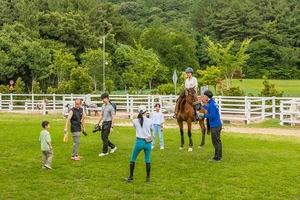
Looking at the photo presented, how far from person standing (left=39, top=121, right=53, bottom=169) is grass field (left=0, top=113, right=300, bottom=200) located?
21 centimetres

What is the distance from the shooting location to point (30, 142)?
1330 cm

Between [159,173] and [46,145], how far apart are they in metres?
2.76

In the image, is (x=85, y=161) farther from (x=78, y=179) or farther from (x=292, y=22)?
(x=292, y=22)

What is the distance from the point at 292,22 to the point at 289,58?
7.58 metres

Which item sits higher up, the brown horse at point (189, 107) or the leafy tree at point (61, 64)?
the leafy tree at point (61, 64)

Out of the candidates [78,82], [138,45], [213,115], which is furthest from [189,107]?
[138,45]

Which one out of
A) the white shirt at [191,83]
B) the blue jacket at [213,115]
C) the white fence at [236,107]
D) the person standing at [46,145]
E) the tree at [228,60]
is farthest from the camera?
the tree at [228,60]

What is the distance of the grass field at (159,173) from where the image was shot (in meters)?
8.30

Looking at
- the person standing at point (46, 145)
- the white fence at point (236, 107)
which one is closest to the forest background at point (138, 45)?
the white fence at point (236, 107)

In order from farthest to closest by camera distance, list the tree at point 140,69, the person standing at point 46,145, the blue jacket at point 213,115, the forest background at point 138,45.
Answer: the tree at point 140,69, the forest background at point 138,45, the blue jacket at point 213,115, the person standing at point 46,145

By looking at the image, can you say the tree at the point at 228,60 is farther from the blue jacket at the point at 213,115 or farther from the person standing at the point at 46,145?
the person standing at the point at 46,145

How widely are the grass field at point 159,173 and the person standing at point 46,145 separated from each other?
0.70 ft

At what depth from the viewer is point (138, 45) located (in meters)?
56.8

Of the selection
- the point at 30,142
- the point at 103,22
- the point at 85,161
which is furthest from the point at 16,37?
the point at 85,161
